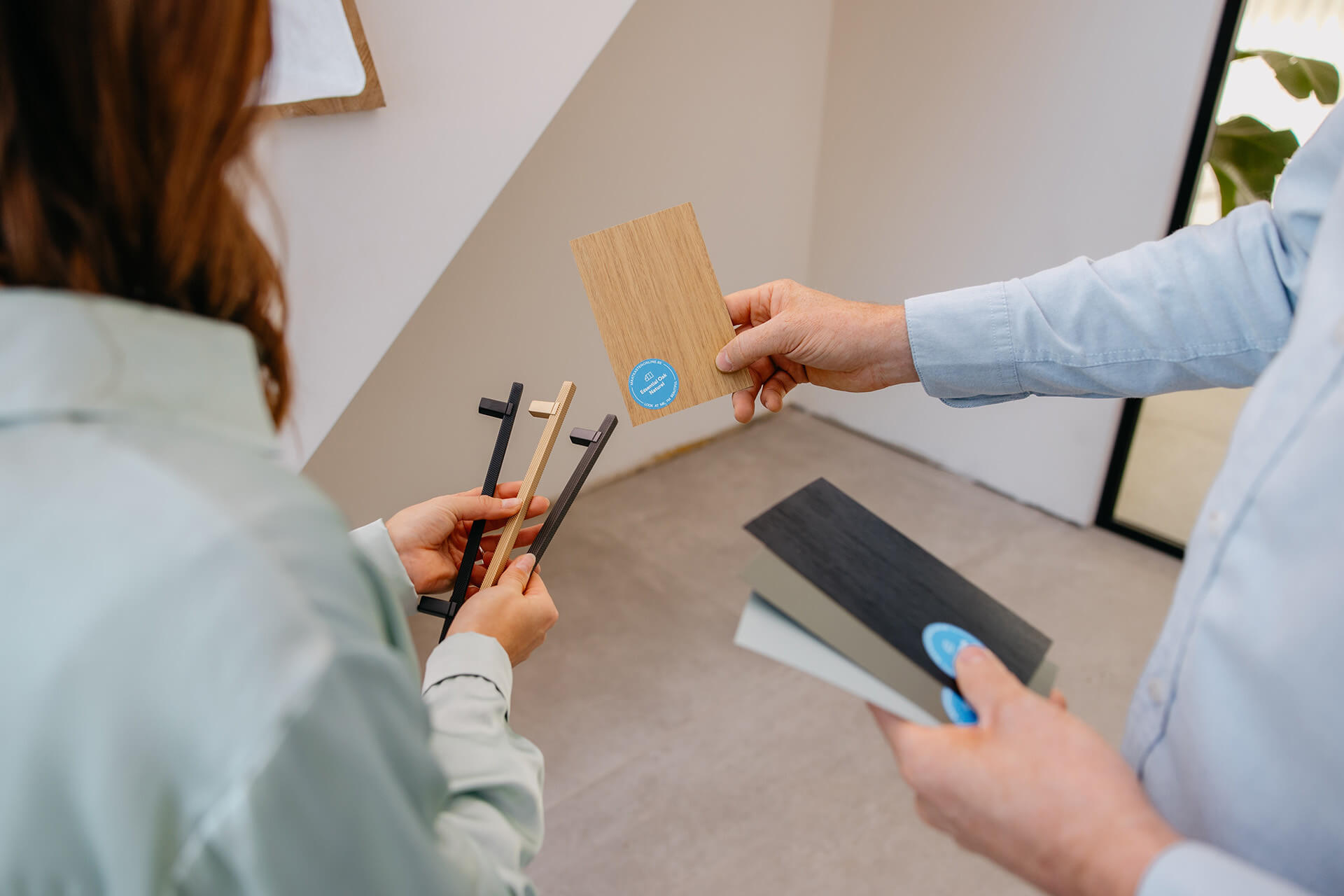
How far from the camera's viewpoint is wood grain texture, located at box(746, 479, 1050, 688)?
2.28ft

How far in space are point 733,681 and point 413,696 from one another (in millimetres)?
1628

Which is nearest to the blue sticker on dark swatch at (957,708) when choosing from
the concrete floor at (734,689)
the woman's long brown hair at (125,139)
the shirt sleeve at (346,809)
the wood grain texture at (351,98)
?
the shirt sleeve at (346,809)

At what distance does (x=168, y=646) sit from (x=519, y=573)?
607 mm

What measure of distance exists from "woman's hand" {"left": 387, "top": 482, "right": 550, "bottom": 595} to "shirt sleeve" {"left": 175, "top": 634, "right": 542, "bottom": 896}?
22.3 inches

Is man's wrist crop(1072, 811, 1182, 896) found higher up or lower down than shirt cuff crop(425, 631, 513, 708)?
lower down

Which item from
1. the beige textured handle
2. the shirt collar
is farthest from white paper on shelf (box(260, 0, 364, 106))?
the shirt collar

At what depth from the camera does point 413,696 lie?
18.3 inches

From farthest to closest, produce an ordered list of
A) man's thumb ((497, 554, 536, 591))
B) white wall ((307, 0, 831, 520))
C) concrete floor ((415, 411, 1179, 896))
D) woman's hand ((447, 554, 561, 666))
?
white wall ((307, 0, 831, 520))
concrete floor ((415, 411, 1179, 896))
man's thumb ((497, 554, 536, 591))
woman's hand ((447, 554, 561, 666))

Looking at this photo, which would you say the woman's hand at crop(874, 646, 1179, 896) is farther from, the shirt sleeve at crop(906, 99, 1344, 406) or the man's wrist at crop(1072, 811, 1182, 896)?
the shirt sleeve at crop(906, 99, 1344, 406)

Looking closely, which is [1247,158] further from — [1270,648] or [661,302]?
[1270,648]

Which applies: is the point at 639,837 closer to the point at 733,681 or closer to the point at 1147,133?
the point at 733,681

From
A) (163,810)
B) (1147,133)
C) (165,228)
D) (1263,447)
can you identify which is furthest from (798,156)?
(163,810)

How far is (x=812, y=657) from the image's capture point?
68cm

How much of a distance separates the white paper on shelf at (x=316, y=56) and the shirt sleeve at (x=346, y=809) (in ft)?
3.65
